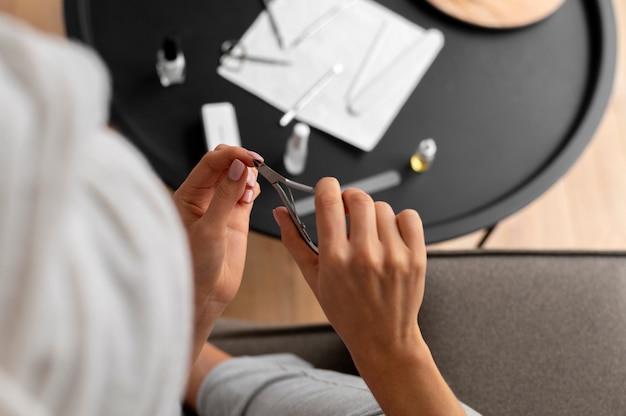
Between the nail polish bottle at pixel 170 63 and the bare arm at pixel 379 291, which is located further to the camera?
the nail polish bottle at pixel 170 63

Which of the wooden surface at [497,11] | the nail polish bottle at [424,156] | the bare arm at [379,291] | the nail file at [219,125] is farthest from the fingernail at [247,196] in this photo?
the wooden surface at [497,11]

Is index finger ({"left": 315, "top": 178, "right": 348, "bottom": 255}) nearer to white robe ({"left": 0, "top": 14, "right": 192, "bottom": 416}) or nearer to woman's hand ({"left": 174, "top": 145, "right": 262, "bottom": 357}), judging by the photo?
woman's hand ({"left": 174, "top": 145, "right": 262, "bottom": 357})

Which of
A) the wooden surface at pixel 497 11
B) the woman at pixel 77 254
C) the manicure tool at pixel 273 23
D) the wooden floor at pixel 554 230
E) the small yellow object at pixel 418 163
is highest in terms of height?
the wooden surface at pixel 497 11

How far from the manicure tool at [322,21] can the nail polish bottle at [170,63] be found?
182 mm

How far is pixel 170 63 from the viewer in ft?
2.82

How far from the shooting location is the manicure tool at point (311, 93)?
889 mm

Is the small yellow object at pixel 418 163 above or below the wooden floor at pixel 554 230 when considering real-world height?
above

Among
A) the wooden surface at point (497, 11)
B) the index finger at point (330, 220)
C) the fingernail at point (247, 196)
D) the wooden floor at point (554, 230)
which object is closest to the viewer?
the index finger at point (330, 220)

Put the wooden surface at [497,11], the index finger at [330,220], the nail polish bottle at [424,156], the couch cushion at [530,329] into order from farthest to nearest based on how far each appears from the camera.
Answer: the wooden surface at [497,11] → the nail polish bottle at [424,156] → the couch cushion at [530,329] → the index finger at [330,220]

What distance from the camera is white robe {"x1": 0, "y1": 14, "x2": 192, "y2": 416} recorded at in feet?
0.73

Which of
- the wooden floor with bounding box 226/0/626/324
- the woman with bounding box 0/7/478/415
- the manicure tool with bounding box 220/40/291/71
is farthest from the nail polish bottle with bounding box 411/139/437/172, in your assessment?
the woman with bounding box 0/7/478/415

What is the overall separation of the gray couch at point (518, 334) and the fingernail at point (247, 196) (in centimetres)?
32

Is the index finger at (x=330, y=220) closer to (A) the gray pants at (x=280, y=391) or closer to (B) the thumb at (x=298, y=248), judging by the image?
(B) the thumb at (x=298, y=248)

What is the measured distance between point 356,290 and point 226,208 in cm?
16
